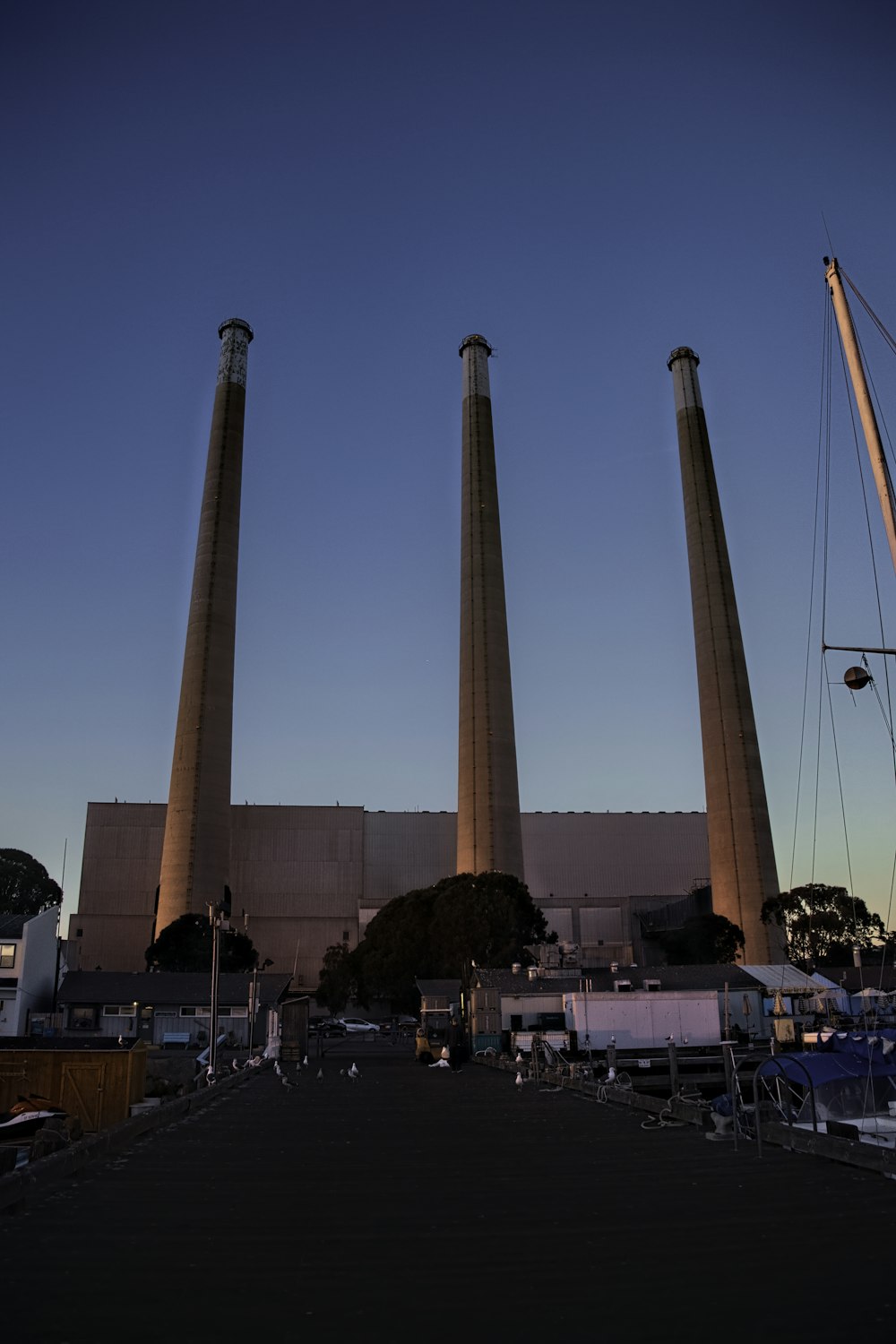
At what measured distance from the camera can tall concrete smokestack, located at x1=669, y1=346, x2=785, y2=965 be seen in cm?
10475

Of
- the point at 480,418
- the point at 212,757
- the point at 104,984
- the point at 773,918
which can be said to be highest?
the point at 480,418

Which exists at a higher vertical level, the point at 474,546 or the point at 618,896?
the point at 474,546

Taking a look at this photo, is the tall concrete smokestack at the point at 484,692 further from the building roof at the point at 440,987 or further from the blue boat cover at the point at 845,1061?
the blue boat cover at the point at 845,1061

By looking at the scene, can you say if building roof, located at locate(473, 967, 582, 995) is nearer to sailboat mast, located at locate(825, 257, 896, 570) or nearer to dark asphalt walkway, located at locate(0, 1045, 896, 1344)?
sailboat mast, located at locate(825, 257, 896, 570)

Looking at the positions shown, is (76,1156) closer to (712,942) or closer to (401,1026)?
(712,942)

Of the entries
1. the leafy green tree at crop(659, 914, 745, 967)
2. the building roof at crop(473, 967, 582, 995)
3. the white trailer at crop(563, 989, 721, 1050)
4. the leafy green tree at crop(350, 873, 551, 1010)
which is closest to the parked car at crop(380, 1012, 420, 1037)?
the leafy green tree at crop(350, 873, 551, 1010)

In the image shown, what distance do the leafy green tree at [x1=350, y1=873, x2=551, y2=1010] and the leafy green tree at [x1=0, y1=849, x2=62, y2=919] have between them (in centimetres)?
6040

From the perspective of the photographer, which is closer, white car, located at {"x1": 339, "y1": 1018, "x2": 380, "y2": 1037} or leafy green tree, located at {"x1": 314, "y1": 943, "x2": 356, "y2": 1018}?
white car, located at {"x1": 339, "y1": 1018, "x2": 380, "y2": 1037}

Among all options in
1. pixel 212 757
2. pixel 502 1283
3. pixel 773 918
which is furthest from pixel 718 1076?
pixel 212 757

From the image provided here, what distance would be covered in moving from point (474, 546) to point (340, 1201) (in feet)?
337

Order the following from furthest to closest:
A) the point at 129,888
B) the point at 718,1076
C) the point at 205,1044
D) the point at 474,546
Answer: the point at 129,888 < the point at 474,546 < the point at 205,1044 < the point at 718,1076

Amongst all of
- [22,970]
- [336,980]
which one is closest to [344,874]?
[336,980]

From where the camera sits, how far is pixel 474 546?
11288 cm

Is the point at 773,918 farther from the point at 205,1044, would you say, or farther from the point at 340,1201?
the point at 340,1201
